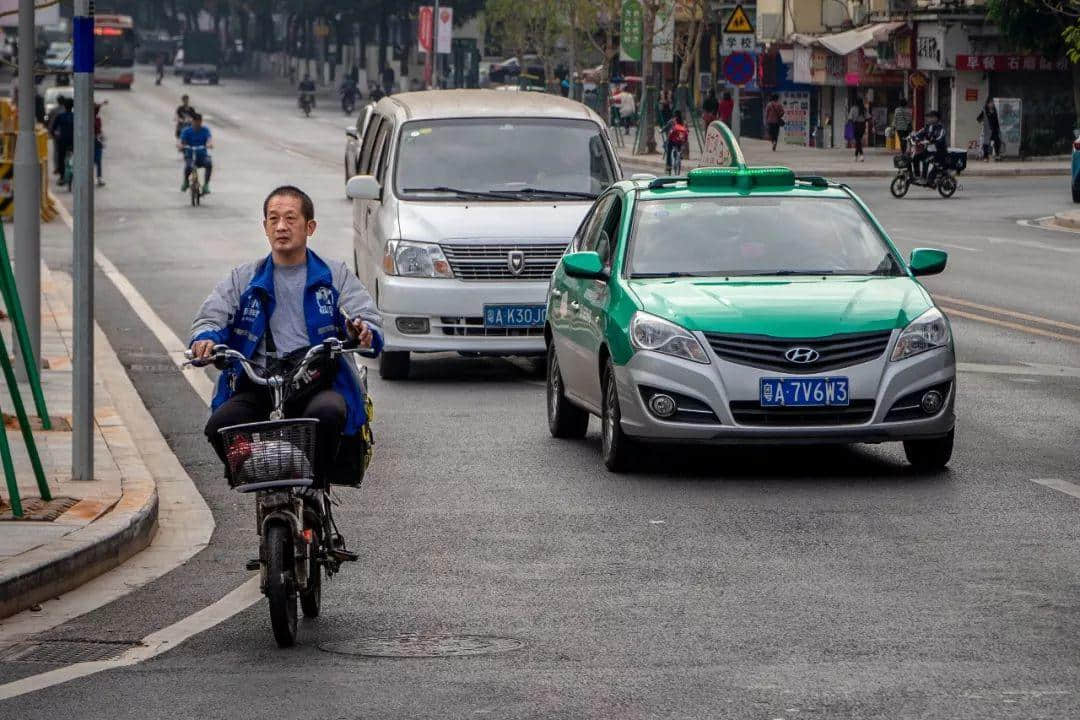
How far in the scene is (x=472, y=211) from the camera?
16906 mm

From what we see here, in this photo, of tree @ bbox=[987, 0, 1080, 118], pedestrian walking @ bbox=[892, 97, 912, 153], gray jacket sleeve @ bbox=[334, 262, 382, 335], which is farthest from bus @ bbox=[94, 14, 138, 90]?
gray jacket sleeve @ bbox=[334, 262, 382, 335]

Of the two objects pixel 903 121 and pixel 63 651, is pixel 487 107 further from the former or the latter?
pixel 903 121

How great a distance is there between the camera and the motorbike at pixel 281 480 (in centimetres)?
749

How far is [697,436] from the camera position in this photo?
1138 centimetres

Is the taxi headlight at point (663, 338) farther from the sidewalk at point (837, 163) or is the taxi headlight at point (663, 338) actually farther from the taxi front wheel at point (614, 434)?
the sidewalk at point (837, 163)

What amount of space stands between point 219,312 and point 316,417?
59 cm

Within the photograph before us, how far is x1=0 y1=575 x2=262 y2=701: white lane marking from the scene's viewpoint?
7.10 meters

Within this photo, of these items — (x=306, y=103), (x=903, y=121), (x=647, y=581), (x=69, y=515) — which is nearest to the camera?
(x=647, y=581)

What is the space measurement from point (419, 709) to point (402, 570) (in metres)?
2.58

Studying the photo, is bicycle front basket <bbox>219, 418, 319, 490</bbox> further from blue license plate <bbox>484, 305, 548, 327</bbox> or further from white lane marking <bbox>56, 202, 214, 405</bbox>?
blue license plate <bbox>484, 305, 548, 327</bbox>

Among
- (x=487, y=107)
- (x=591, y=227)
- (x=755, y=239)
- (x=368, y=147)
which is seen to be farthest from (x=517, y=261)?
(x=755, y=239)

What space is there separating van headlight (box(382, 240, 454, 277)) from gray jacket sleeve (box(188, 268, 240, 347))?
333 inches

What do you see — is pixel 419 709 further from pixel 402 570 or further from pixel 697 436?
pixel 697 436

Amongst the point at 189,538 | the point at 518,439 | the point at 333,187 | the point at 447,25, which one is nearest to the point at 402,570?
the point at 189,538
